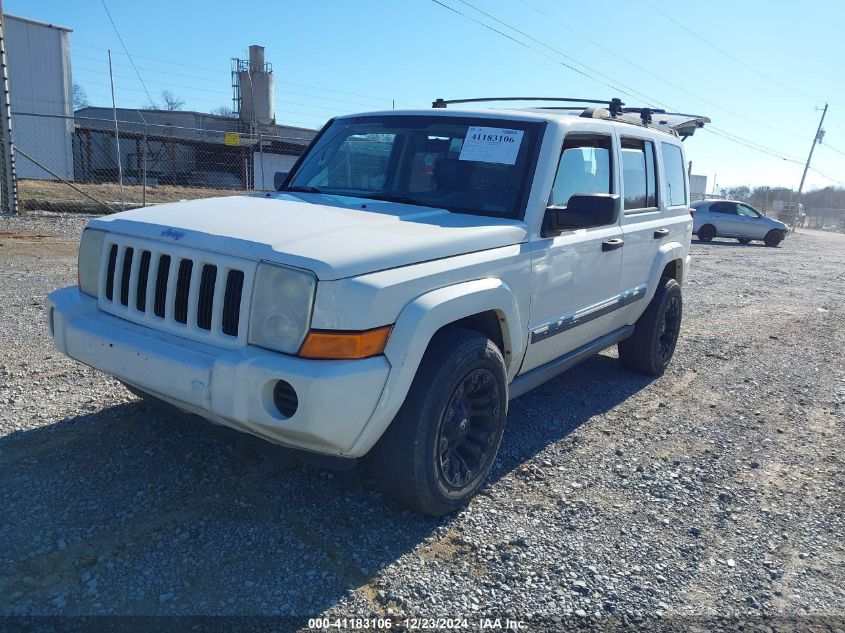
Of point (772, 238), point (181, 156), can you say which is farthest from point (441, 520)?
point (181, 156)

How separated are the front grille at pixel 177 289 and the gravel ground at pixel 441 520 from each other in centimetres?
50

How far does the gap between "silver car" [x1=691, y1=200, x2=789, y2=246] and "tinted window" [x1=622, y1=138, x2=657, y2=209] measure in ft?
63.8

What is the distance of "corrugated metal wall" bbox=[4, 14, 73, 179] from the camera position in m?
23.4

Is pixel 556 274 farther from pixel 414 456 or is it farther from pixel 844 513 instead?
pixel 844 513

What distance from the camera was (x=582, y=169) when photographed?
422 centimetres

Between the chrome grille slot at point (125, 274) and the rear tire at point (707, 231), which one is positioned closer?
the chrome grille slot at point (125, 274)

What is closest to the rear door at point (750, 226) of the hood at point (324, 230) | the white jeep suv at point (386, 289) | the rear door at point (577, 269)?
the white jeep suv at point (386, 289)

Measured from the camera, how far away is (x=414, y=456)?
2.93 meters

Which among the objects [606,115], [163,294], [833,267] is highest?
[606,115]

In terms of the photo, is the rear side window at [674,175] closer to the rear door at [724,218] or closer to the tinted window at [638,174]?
the tinted window at [638,174]

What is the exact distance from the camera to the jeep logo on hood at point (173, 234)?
2961mm

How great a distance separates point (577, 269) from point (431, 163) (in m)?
1.08

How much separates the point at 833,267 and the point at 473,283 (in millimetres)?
17608

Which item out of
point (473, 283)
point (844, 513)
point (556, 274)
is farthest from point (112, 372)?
point (844, 513)
